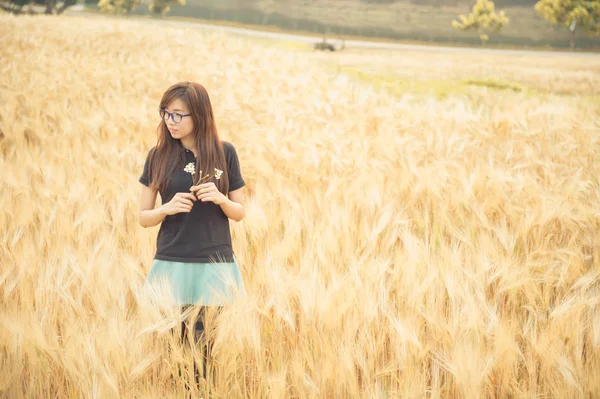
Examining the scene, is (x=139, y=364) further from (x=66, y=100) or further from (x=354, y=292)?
(x=66, y=100)

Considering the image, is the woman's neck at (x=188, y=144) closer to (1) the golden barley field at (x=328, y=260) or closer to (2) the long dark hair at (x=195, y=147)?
(2) the long dark hair at (x=195, y=147)

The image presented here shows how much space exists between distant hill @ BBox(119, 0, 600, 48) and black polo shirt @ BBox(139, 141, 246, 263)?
9147mm

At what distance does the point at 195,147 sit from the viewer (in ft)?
5.74

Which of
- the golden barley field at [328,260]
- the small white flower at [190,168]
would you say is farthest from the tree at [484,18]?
the small white flower at [190,168]

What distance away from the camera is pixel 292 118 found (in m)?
4.54

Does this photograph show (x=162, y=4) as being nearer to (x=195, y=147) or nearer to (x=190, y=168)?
(x=195, y=147)

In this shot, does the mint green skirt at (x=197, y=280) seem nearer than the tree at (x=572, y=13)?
Yes

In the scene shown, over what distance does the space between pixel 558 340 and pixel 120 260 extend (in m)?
1.55

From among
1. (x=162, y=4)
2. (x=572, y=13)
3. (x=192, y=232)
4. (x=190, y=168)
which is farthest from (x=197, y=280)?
(x=162, y=4)

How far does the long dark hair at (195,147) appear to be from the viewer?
167 centimetres

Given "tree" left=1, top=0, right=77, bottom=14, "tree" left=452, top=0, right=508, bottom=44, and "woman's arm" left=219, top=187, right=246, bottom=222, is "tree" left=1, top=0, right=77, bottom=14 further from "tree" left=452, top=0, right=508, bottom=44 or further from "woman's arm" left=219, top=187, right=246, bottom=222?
"woman's arm" left=219, top=187, right=246, bottom=222

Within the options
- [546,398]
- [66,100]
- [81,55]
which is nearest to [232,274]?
[546,398]

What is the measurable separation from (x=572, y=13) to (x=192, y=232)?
13407 millimetres

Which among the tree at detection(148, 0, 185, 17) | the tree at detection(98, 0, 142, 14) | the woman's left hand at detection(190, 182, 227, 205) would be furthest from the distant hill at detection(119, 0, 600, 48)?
the woman's left hand at detection(190, 182, 227, 205)
